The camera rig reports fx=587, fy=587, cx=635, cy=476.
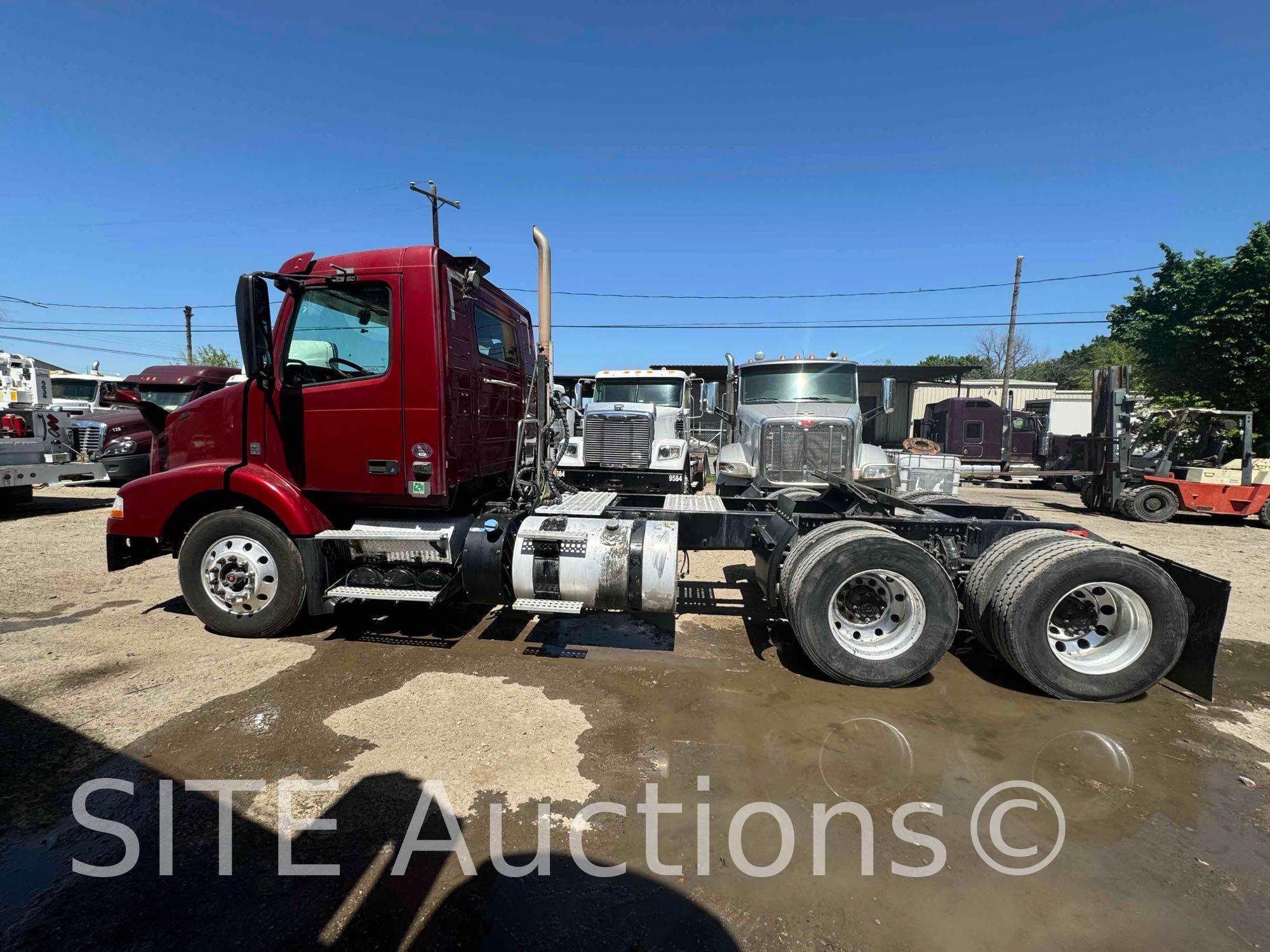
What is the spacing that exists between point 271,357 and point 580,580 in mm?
2975

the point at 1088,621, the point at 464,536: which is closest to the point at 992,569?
the point at 1088,621

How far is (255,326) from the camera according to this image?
168 inches

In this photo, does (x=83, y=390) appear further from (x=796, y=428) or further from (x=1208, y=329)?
(x=1208, y=329)

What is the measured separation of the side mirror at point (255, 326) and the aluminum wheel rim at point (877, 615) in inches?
181

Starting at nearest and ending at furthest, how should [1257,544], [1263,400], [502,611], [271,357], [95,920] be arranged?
[95,920]
[271,357]
[502,611]
[1257,544]
[1263,400]

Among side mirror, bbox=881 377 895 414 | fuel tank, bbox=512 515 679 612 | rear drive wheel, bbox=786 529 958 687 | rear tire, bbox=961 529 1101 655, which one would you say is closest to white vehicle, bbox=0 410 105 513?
fuel tank, bbox=512 515 679 612

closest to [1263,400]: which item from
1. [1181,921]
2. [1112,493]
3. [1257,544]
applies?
[1112,493]

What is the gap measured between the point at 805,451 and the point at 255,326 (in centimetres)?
616

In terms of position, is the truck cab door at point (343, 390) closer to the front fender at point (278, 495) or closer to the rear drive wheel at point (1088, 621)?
the front fender at point (278, 495)

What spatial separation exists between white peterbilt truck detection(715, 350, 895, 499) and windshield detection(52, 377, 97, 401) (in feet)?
59.2

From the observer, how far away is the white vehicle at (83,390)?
1577 centimetres

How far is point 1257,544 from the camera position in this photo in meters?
10.2

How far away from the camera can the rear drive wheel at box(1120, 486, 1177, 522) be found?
12523 millimetres

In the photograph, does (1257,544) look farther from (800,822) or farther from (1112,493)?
(800,822)
